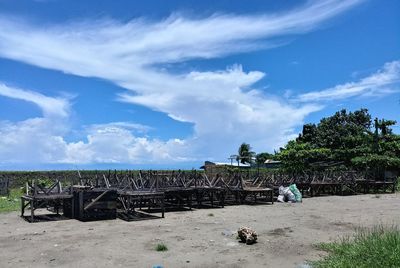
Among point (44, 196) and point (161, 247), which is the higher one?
point (44, 196)

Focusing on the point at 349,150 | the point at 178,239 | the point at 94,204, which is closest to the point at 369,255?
the point at 178,239

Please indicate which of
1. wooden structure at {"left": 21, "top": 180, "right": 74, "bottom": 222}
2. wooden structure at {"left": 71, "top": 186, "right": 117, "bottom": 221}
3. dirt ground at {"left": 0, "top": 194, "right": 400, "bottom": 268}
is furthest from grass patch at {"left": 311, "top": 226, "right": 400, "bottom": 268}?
wooden structure at {"left": 21, "top": 180, "right": 74, "bottom": 222}

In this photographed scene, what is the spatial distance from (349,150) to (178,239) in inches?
1315

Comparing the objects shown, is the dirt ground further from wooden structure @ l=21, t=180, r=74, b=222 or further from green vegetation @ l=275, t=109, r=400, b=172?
green vegetation @ l=275, t=109, r=400, b=172

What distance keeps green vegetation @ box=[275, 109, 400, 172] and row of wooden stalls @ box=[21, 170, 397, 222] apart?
228 inches

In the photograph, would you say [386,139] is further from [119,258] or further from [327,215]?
[119,258]

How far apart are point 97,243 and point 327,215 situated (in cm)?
1008

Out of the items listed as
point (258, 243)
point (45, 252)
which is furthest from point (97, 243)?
point (258, 243)

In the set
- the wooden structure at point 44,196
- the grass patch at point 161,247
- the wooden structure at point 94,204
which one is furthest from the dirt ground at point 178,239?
the wooden structure at point 44,196

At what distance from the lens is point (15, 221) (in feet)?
49.2

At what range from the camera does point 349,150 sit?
41.2m

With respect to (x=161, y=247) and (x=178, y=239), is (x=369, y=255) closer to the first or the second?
(x=161, y=247)

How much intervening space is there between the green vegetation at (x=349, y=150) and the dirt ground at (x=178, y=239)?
21728 mm

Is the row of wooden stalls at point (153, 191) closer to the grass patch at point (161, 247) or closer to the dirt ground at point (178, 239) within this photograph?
the dirt ground at point (178, 239)
